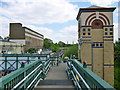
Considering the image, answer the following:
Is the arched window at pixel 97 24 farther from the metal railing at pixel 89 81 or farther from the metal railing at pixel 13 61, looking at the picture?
the metal railing at pixel 89 81

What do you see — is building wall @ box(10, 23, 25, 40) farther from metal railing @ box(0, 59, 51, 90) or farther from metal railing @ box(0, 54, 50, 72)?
metal railing @ box(0, 59, 51, 90)

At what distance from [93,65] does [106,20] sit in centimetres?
328

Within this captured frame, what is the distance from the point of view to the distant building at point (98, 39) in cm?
788

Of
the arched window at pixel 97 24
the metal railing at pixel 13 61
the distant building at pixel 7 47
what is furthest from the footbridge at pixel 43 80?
the distant building at pixel 7 47

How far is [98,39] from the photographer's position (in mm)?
8008

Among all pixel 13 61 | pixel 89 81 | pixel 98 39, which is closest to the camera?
pixel 89 81

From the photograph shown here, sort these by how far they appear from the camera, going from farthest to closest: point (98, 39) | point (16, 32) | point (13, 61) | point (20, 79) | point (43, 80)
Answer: point (16, 32) < point (13, 61) < point (98, 39) < point (43, 80) < point (20, 79)

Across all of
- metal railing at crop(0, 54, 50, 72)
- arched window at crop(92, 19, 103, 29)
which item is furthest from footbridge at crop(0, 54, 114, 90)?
metal railing at crop(0, 54, 50, 72)

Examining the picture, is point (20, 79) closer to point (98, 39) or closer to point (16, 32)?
point (98, 39)

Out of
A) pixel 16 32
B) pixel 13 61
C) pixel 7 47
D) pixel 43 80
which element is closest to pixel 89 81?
pixel 43 80

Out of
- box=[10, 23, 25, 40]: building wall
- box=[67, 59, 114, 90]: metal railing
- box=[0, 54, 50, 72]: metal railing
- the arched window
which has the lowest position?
box=[0, 54, 50, 72]: metal railing

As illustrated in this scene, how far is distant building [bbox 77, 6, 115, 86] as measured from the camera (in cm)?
788

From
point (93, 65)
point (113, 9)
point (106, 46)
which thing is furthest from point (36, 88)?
point (113, 9)

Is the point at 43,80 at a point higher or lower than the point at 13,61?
lower
